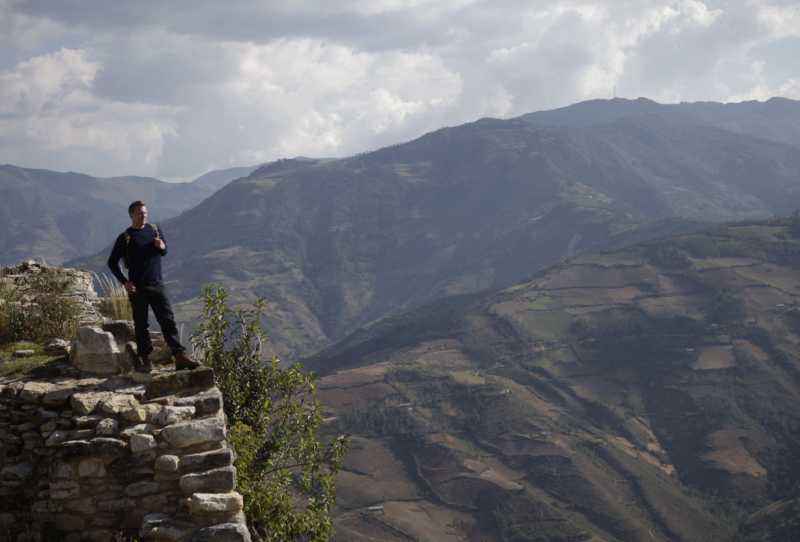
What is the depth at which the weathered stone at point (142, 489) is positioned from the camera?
1002 centimetres

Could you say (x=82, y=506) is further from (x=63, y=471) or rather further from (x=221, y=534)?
(x=221, y=534)

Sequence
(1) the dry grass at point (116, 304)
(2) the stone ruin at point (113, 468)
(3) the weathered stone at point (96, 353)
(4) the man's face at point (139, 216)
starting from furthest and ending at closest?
(1) the dry grass at point (116, 304) → (4) the man's face at point (139, 216) → (3) the weathered stone at point (96, 353) → (2) the stone ruin at point (113, 468)

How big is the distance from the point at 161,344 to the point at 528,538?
161m

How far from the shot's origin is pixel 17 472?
10516 millimetres

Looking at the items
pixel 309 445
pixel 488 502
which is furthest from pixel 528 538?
pixel 309 445

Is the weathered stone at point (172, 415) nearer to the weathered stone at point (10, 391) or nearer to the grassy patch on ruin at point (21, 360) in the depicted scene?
the weathered stone at point (10, 391)

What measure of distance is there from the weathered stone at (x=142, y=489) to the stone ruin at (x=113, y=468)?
0.01m

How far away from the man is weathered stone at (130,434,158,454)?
2223 mm

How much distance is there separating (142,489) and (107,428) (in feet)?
3.28

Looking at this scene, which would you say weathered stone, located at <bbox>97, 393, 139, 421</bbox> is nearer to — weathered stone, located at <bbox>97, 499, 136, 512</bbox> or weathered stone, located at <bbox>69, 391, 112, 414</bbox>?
weathered stone, located at <bbox>69, 391, 112, 414</bbox>

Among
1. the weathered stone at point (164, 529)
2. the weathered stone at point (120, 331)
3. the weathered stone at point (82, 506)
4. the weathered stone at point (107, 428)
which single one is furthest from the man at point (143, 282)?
the weathered stone at point (164, 529)

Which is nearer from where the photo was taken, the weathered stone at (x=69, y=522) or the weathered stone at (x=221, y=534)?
the weathered stone at (x=221, y=534)

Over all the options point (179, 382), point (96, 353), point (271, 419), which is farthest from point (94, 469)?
point (271, 419)

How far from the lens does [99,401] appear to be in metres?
10.7
